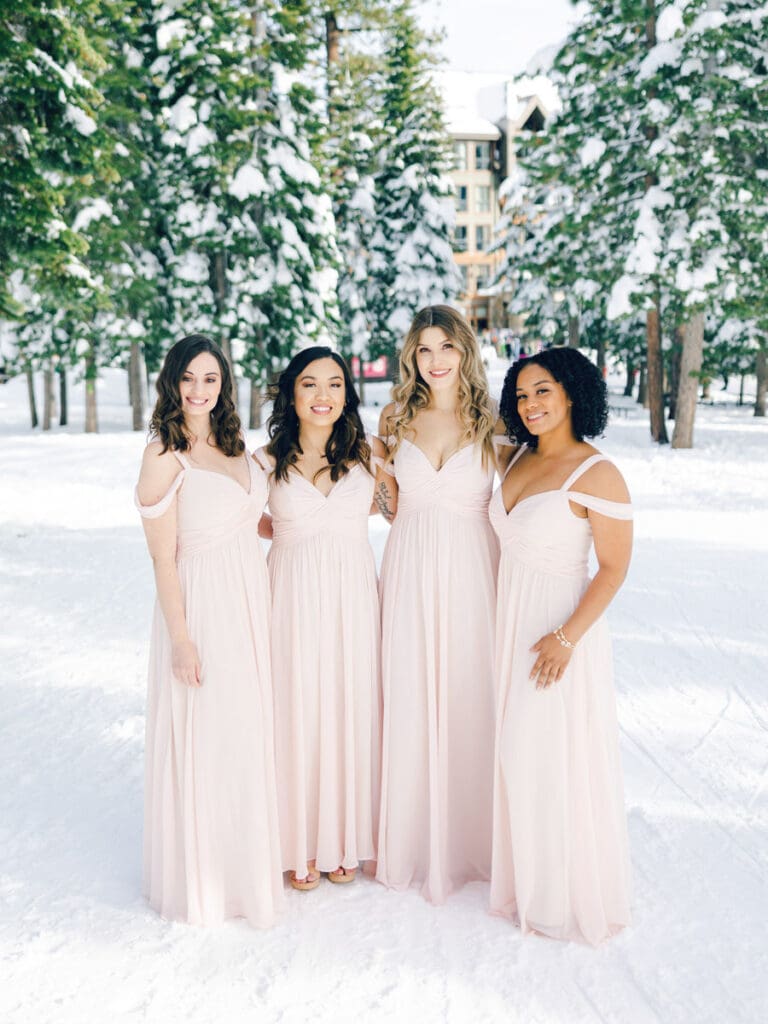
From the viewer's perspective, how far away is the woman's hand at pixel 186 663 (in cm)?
381

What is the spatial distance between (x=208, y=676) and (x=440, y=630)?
103cm

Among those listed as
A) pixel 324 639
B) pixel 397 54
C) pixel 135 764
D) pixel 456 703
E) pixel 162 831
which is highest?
pixel 397 54

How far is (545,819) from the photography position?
3.74m

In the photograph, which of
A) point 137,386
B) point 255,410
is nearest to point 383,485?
point 255,410

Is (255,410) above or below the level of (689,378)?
below

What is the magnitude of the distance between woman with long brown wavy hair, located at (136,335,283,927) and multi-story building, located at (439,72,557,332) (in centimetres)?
6339

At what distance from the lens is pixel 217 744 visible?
386 cm

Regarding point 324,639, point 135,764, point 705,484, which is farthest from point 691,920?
point 705,484

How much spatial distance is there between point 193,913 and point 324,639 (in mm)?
1263

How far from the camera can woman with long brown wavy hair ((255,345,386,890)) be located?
13.4ft

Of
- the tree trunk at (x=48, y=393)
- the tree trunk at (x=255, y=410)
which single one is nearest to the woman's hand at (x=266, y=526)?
the tree trunk at (x=255, y=410)

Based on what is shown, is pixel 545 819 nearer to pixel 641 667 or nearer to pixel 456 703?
pixel 456 703

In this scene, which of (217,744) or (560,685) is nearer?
(560,685)

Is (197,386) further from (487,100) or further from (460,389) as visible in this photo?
(487,100)
